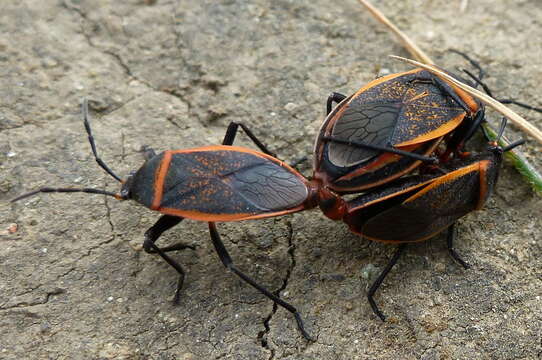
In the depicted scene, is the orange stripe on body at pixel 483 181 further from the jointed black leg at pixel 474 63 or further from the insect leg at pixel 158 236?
the insect leg at pixel 158 236

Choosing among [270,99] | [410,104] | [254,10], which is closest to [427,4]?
[254,10]

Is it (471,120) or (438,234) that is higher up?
(471,120)

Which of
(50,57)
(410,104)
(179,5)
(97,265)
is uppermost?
(410,104)

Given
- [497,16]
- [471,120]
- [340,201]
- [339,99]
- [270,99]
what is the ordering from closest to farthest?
1. [340,201]
2. [471,120]
3. [339,99]
4. [270,99]
5. [497,16]

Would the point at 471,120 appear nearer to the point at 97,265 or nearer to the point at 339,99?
the point at 339,99

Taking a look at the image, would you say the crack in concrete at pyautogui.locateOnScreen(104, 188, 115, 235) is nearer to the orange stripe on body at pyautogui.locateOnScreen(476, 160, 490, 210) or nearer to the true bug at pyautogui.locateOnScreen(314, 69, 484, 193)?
the true bug at pyautogui.locateOnScreen(314, 69, 484, 193)

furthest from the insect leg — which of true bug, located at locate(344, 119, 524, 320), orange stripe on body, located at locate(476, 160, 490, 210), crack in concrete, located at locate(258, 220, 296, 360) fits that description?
orange stripe on body, located at locate(476, 160, 490, 210)
